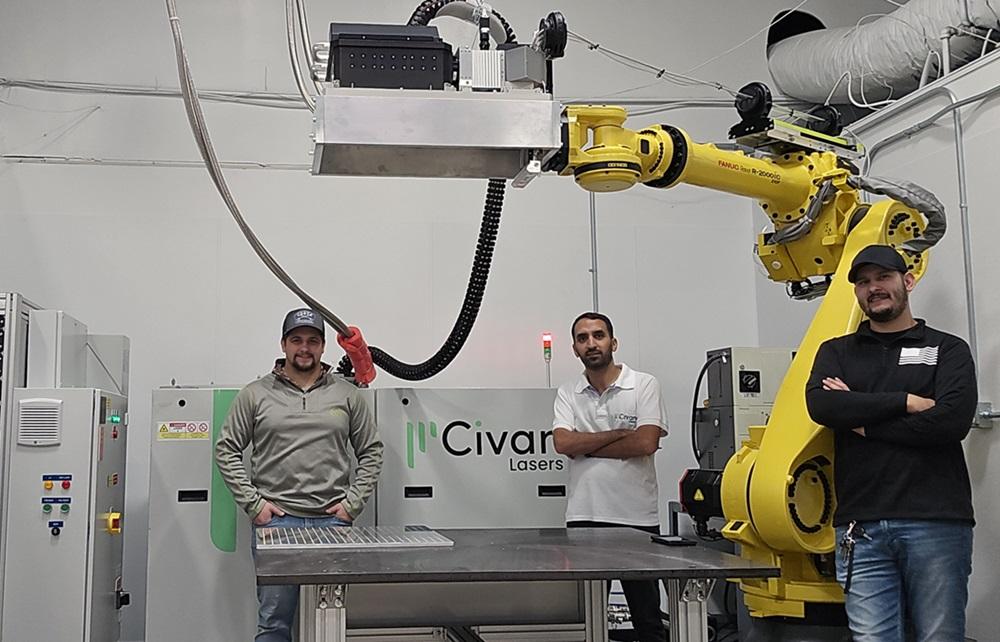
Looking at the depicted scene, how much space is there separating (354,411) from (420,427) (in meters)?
0.43

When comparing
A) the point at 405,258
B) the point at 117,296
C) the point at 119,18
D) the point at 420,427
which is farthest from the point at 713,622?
the point at 119,18

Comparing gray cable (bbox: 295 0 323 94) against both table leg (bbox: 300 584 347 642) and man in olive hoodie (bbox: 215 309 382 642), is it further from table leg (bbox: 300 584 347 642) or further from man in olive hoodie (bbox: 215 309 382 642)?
man in olive hoodie (bbox: 215 309 382 642)

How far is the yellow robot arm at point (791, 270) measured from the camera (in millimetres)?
2889

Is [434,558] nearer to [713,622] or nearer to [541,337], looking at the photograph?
[713,622]

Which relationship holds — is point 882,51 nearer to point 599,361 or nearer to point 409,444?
point 599,361

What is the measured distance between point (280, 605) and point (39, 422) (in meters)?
1.10

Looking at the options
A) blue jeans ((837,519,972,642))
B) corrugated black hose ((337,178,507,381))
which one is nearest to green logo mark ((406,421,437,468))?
corrugated black hose ((337,178,507,381))

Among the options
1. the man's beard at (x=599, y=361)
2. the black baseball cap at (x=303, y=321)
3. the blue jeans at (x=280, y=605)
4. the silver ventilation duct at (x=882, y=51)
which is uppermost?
the silver ventilation duct at (x=882, y=51)

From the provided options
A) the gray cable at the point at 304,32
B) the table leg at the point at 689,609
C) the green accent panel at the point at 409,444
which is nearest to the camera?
the gray cable at the point at 304,32

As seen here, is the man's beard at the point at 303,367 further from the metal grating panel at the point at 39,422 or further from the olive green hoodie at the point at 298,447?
the metal grating panel at the point at 39,422

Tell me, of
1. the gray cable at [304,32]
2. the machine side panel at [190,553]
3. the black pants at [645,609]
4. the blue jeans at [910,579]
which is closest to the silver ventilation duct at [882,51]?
the blue jeans at [910,579]

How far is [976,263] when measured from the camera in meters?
3.74

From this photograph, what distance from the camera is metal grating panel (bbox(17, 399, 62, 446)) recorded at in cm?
380

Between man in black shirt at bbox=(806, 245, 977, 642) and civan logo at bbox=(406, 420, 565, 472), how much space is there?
5.32ft
